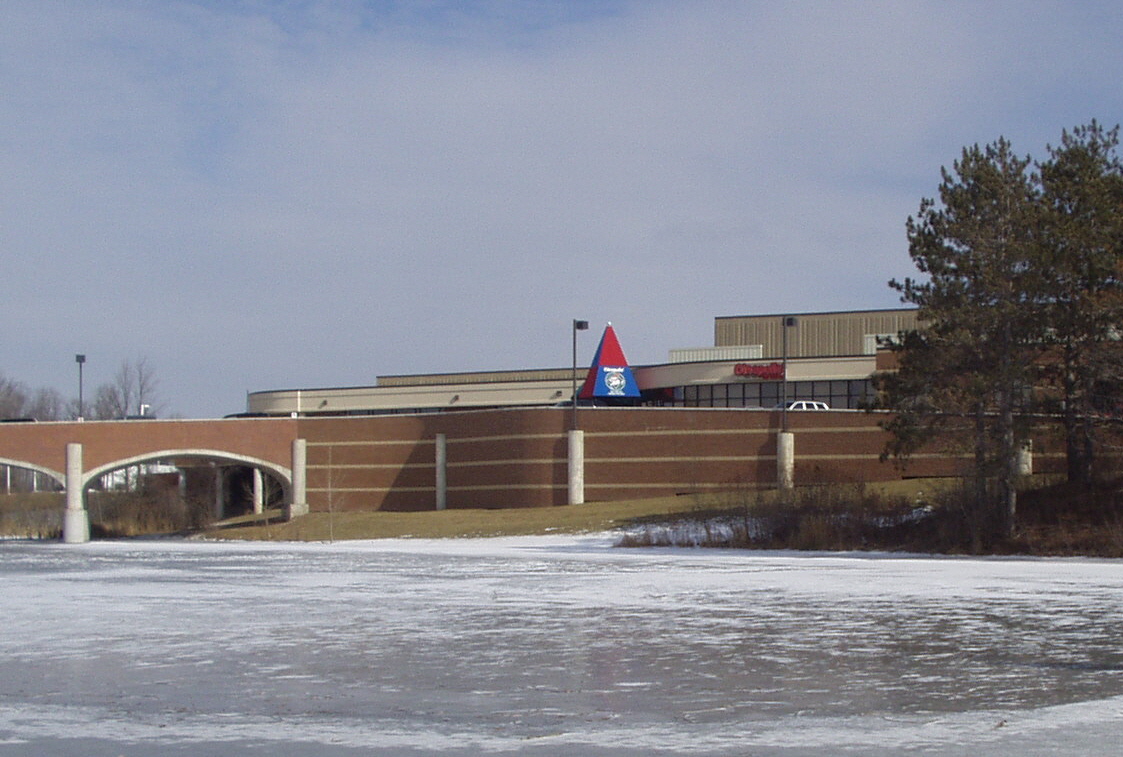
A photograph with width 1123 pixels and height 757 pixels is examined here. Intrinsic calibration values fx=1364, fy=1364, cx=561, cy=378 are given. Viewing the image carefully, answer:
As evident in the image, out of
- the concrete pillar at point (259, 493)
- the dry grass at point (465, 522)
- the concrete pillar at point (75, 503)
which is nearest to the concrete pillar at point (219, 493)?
the concrete pillar at point (259, 493)

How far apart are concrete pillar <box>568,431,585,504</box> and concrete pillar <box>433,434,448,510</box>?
851 centimetres

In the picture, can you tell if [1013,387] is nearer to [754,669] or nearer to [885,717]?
[754,669]

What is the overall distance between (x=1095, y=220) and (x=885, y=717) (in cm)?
3298

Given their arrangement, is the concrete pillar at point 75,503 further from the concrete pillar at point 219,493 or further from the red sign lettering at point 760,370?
the red sign lettering at point 760,370

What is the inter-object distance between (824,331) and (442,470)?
28315 mm

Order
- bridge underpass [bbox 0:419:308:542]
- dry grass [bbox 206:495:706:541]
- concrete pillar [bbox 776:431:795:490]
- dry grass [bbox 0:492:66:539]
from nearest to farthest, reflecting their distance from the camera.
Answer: dry grass [bbox 206:495:706:541]
concrete pillar [bbox 776:431:795:490]
bridge underpass [bbox 0:419:308:542]
dry grass [bbox 0:492:66:539]

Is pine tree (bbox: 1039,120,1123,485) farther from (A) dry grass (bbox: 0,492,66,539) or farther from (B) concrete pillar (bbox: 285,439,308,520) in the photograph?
(A) dry grass (bbox: 0,492,66,539)

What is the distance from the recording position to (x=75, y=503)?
71562mm

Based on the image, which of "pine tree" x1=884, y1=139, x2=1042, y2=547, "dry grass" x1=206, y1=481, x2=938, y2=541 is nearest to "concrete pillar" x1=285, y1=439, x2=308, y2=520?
"dry grass" x1=206, y1=481, x2=938, y2=541

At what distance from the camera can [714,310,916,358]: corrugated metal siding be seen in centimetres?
8538

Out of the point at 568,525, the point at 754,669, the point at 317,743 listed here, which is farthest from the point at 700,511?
the point at 317,743

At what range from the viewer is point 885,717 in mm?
11727

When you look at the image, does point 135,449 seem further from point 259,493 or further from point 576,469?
point 576,469

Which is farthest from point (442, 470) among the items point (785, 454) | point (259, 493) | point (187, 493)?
point (187, 493)
